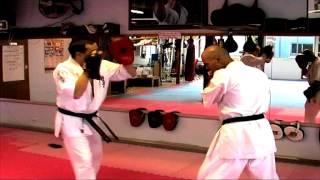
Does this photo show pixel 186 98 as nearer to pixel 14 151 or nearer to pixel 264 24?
pixel 264 24

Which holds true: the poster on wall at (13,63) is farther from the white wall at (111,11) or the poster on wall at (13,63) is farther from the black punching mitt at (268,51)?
the black punching mitt at (268,51)

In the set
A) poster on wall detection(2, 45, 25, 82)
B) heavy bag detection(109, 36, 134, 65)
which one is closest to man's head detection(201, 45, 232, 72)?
heavy bag detection(109, 36, 134, 65)

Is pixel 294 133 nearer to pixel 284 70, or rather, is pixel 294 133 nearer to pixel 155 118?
pixel 284 70

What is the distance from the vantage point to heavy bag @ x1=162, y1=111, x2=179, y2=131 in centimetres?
529

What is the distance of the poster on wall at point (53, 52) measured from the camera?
244 inches

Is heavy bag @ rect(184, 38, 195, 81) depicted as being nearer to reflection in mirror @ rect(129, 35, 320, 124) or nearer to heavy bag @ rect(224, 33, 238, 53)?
reflection in mirror @ rect(129, 35, 320, 124)

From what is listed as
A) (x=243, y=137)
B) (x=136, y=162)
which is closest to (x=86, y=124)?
(x=243, y=137)

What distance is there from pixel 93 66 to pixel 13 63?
405 cm

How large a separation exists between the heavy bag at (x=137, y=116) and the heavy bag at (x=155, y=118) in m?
0.11

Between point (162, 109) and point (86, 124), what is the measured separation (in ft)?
7.85

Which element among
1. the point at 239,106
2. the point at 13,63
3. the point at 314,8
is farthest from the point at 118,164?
the point at 13,63

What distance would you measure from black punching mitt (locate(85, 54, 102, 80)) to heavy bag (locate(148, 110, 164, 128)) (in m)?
2.43

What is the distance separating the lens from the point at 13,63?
263 inches

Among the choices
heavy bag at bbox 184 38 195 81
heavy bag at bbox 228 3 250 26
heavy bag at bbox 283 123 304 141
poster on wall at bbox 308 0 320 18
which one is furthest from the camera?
heavy bag at bbox 184 38 195 81
